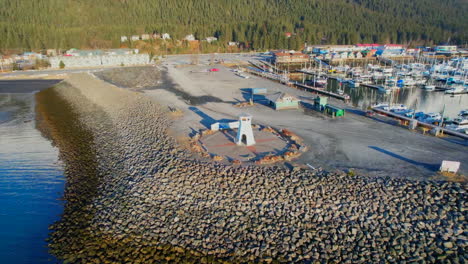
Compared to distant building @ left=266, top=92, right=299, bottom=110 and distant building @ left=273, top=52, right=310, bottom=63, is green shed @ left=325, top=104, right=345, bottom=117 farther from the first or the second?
distant building @ left=273, top=52, right=310, bottom=63

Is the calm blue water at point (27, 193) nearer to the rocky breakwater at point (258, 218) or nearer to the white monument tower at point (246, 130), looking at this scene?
the rocky breakwater at point (258, 218)

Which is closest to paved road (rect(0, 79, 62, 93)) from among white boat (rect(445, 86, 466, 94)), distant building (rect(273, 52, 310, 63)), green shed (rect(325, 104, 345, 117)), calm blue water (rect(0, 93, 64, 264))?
calm blue water (rect(0, 93, 64, 264))

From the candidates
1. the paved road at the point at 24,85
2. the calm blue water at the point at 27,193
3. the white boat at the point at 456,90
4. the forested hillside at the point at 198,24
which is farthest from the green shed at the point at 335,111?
the forested hillside at the point at 198,24

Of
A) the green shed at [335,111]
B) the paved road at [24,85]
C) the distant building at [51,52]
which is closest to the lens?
the green shed at [335,111]

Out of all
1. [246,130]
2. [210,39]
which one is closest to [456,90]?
[246,130]

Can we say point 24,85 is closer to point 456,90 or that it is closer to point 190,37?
point 456,90

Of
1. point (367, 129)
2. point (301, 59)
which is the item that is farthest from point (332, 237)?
point (301, 59)
